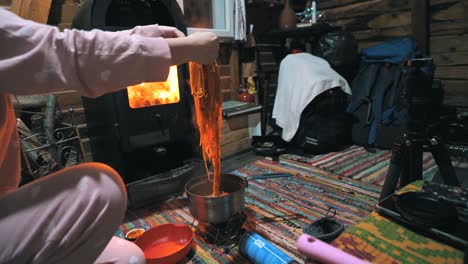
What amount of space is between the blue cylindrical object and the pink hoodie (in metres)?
0.84

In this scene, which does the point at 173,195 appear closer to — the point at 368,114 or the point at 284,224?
the point at 284,224

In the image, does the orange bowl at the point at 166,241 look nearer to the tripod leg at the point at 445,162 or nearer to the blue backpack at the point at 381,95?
the tripod leg at the point at 445,162

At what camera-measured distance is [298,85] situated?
9.12 feet

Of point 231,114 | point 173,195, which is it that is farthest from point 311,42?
point 173,195

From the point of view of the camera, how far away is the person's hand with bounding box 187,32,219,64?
0.83 metres

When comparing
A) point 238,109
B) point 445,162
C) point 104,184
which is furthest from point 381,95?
point 104,184

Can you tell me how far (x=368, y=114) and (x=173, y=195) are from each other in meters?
1.99

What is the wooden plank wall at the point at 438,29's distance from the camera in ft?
8.83

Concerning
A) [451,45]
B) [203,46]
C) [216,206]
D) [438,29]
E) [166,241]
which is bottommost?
[166,241]

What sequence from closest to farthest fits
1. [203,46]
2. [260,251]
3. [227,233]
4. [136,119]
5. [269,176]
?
[203,46]
[260,251]
[227,233]
[136,119]
[269,176]

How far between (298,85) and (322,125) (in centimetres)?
44

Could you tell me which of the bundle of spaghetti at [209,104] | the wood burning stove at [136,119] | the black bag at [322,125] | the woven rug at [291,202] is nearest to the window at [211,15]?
the wood burning stove at [136,119]

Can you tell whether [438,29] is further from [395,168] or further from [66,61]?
[66,61]

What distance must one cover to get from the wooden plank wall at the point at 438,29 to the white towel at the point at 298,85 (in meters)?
0.85
